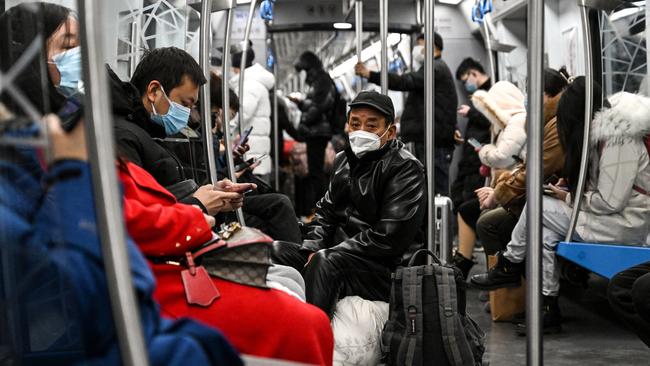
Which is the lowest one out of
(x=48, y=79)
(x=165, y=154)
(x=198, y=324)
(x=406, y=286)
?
(x=406, y=286)

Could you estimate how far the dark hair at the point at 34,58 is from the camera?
1.55 m

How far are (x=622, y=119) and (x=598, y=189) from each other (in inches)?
16.0

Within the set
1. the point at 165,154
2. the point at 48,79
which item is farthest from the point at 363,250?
the point at 48,79

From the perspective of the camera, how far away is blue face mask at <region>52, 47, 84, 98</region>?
168cm

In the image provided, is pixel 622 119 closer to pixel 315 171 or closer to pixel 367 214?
pixel 367 214

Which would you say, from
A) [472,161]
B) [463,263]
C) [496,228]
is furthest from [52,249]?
[472,161]

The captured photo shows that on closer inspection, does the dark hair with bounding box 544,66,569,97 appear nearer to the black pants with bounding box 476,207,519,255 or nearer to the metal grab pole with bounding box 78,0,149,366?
the black pants with bounding box 476,207,519,255

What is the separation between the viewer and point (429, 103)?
3805 millimetres

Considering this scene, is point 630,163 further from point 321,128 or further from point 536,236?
point 321,128

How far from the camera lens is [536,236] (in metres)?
2.08

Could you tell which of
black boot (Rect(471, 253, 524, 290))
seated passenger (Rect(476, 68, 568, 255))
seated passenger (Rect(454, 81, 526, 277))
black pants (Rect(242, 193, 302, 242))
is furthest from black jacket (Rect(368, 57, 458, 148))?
black boot (Rect(471, 253, 524, 290))

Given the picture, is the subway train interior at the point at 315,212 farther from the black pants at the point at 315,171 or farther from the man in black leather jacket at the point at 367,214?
the black pants at the point at 315,171

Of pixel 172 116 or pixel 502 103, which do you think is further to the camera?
pixel 502 103

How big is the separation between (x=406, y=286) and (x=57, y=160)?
7.22 ft
